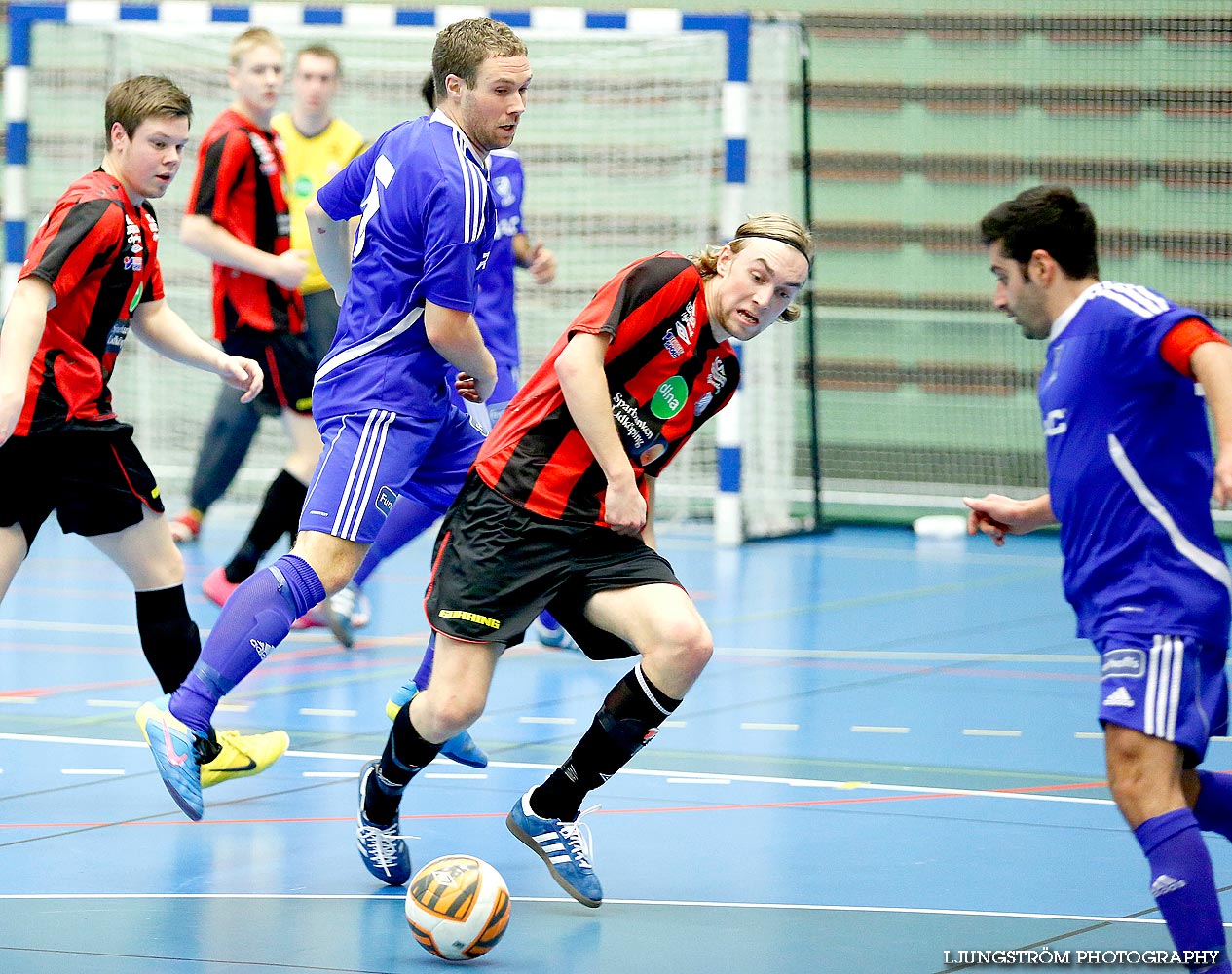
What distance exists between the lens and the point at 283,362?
7.96 metres

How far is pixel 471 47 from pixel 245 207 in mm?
3580

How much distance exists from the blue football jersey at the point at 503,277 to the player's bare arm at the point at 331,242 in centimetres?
146

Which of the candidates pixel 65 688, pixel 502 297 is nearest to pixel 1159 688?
pixel 502 297

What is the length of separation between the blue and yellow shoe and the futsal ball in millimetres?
949

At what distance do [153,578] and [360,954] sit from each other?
5.89 feet

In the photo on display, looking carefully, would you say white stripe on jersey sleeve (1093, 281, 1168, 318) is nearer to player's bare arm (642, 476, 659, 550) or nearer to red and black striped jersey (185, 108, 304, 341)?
player's bare arm (642, 476, 659, 550)

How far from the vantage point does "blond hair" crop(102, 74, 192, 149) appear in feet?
15.5

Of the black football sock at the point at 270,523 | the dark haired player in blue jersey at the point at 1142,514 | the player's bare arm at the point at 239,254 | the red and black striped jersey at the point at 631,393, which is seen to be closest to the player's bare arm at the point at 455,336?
the red and black striped jersey at the point at 631,393

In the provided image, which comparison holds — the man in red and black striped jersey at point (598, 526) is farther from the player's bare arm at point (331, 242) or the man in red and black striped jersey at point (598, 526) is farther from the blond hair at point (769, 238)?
the player's bare arm at point (331, 242)

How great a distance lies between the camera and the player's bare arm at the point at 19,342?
4.43 metres

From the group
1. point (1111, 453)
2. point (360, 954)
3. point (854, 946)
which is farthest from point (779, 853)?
point (1111, 453)

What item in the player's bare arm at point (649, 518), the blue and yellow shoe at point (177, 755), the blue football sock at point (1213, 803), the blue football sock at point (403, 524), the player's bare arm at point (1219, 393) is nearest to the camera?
the player's bare arm at point (1219, 393)

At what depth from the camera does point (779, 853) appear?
434 cm

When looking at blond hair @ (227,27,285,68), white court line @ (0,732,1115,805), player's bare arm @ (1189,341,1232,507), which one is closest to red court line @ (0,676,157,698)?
white court line @ (0,732,1115,805)
